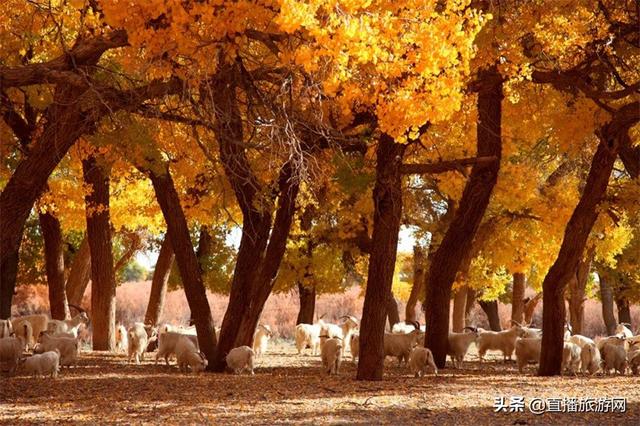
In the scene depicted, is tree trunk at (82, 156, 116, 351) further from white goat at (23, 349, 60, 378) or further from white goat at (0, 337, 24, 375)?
white goat at (23, 349, 60, 378)

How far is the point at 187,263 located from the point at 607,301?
24634mm

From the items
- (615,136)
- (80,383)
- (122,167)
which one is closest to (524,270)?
(615,136)

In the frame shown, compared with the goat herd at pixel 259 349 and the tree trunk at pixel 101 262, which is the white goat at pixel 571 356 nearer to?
the goat herd at pixel 259 349

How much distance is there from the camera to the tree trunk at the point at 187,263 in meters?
18.9

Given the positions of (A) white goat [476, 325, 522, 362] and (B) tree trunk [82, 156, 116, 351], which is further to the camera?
(B) tree trunk [82, 156, 116, 351]

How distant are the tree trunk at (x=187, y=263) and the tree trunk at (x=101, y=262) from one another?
3.87m

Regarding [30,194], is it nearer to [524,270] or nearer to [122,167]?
[122,167]

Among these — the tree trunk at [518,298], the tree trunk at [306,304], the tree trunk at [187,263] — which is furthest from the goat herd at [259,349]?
the tree trunk at [518,298]

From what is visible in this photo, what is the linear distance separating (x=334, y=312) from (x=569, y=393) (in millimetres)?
32697

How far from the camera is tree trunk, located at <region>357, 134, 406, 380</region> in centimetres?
1579

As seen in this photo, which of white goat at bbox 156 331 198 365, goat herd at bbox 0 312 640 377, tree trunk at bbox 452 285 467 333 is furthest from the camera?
tree trunk at bbox 452 285 467 333

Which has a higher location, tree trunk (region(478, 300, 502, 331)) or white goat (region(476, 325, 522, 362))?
tree trunk (region(478, 300, 502, 331))

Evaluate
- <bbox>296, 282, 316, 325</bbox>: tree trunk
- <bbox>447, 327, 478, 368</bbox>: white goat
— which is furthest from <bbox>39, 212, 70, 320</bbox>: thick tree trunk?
<bbox>447, 327, 478, 368</bbox>: white goat

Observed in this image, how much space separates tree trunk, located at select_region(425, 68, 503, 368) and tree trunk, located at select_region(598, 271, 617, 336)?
19.7 m
